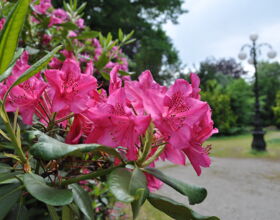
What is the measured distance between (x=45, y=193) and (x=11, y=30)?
0.22 metres

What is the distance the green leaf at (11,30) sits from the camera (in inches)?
14.0

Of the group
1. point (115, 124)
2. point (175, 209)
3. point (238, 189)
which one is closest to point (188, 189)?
point (175, 209)

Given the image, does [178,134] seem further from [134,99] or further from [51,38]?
[51,38]

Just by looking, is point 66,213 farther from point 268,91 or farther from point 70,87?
point 268,91

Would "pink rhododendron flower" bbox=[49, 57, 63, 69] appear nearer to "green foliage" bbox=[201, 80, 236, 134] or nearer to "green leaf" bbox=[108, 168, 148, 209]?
"green leaf" bbox=[108, 168, 148, 209]

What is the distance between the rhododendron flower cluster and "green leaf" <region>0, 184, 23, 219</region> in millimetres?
122

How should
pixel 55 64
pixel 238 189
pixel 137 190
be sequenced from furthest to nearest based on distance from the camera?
pixel 238 189 < pixel 55 64 < pixel 137 190

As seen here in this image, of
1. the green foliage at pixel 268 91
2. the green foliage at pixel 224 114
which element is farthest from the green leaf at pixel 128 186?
the green foliage at pixel 268 91

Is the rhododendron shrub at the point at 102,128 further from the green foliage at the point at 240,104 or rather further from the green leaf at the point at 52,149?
the green foliage at the point at 240,104

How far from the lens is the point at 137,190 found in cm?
32

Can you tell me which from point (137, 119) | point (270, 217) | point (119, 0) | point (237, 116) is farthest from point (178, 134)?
point (237, 116)

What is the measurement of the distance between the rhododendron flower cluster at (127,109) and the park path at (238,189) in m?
1.61

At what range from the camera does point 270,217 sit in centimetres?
228

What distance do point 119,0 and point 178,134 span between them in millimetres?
10689
